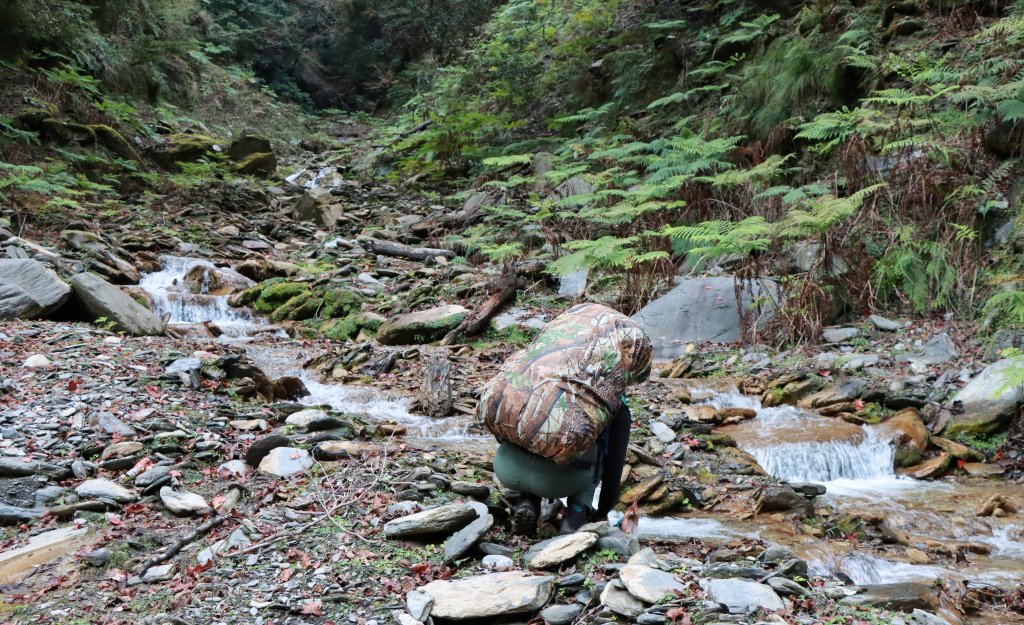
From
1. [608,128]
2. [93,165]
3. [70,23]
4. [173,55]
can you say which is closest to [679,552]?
[608,128]

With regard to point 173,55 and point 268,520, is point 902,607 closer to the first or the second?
point 268,520

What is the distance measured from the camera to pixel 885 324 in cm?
726

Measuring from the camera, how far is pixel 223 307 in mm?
10656

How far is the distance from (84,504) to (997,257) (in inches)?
335

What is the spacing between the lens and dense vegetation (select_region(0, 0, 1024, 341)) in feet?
24.9

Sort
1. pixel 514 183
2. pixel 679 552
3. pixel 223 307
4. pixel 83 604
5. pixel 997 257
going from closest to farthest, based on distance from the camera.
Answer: pixel 83 604
pixel 679 552
pixel 997 257
pixel 223 307
pixel 514 183

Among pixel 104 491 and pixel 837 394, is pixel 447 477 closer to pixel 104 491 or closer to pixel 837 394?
pixel 104 491

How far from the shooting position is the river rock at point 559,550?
2826 mm

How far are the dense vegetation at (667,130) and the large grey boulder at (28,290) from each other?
14.1 ft

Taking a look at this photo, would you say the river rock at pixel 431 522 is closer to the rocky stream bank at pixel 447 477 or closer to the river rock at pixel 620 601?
the rocky stream bank at pixel 447 477

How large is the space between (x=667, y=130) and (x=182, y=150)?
39.7ft

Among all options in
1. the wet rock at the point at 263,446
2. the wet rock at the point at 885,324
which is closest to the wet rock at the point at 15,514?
the wet rock at the point at 263,446

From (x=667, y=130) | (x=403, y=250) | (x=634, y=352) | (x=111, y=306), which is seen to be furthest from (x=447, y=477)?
(x=667, y=130)

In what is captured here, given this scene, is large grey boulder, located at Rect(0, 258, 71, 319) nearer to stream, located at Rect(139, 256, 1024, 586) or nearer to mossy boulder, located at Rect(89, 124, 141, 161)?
stream, located at Rect(139, 256, 1024, 586)
